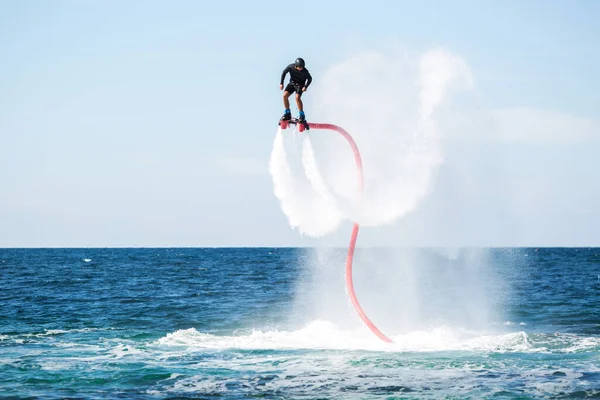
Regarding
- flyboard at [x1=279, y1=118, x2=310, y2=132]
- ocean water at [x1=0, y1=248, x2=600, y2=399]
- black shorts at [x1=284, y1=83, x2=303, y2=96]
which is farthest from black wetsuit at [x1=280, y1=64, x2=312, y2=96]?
ocean water at [x1=0, y1=248, x2=600, y2=399]

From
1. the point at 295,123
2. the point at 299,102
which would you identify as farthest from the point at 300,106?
the point at 295,123

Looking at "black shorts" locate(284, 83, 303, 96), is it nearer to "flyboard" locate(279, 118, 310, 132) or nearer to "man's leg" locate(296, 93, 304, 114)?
"man's leg" locate(296, 93, 304, 114)

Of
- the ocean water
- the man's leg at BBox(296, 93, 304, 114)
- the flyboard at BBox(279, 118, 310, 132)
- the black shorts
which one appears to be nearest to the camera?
the ocean water

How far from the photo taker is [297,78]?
23.4 meters

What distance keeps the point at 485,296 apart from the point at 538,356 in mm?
37300

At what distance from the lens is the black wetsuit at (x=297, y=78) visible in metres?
23.4

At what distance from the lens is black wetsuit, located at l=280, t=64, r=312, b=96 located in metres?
23.4

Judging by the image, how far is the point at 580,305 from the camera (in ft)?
170

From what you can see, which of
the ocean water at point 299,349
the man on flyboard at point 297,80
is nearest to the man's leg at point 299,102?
the man on flyboard at point 297,80

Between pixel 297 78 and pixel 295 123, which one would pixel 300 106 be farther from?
pixel 297 78

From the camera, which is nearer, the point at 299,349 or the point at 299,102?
the point at 299,102

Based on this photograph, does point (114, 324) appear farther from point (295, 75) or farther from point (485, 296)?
point (485, 296)

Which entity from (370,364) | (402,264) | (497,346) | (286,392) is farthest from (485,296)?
(286,392)

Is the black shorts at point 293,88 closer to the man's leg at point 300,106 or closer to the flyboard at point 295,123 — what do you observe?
the man's leg at point 300,106
